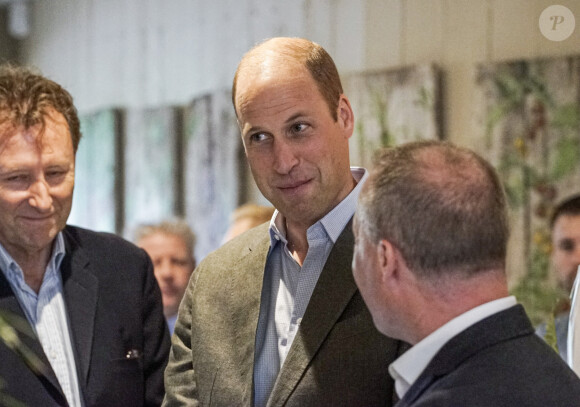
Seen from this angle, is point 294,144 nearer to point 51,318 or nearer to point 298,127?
point 298,127

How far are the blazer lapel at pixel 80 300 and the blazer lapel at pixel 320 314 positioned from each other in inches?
23.6

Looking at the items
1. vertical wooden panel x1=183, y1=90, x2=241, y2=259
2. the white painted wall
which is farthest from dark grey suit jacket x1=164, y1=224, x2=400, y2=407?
vertical wooden panel x1=183, y1=90, x2=241, y2=259

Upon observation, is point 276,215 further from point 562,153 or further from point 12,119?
point 562,153

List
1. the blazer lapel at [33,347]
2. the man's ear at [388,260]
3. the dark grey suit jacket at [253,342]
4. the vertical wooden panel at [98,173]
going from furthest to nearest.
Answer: the vertical wooden panel at [98,173]
the blazer lapel at [33,347]
the dark grey suit jacket at [253,342]
the man's ear at [388,260]

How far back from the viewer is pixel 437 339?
1.26 meters

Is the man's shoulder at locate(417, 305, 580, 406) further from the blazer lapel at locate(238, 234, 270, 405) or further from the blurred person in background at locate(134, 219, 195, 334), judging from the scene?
the blurred person in background at locate(134, 219, 195, 334)

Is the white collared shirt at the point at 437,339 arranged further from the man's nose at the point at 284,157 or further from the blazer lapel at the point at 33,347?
the blazer lapel at the point at 33,347

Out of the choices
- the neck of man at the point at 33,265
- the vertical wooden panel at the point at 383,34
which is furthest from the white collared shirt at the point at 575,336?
the vertical wooden panel at the point at 383,34

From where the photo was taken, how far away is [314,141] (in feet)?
5.59

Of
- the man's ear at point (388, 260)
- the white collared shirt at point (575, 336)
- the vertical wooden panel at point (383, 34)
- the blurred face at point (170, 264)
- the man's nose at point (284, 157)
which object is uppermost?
the vertical wooden panel at point (383, 34)

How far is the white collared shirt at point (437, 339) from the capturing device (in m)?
1.24

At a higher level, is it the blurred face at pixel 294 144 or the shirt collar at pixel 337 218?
the blurred face at pixel 294 144

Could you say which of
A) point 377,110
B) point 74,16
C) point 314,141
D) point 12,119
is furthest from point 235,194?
point 314,141

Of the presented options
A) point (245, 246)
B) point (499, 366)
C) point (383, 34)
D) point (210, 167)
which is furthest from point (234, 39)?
point (499, 366)
